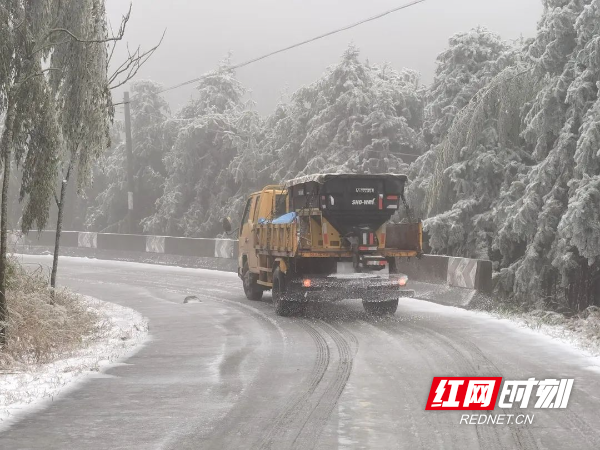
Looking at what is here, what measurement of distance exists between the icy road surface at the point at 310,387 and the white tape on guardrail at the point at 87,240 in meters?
22.3

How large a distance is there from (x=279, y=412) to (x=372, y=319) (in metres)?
7.70

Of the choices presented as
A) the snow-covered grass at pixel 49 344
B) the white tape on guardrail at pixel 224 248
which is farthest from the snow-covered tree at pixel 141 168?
the snow-covered grass at pixel 49 344

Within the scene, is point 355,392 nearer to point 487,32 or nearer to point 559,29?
point 559,29

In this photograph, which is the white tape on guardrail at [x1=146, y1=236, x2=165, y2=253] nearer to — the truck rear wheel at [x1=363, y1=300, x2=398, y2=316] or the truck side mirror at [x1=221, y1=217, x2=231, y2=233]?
the truck side mirror at [x1=221, y1=217, x2=231, y2=233]

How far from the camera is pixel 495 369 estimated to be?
9.67 meters

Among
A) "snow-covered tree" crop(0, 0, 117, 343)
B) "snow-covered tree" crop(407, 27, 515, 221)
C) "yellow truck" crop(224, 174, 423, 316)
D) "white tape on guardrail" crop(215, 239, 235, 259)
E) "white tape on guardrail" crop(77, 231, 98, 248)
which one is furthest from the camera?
"white tape on guardrail" crop(77, 231, 98, 248)

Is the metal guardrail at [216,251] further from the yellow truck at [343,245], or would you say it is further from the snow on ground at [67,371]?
the snow on ground at [67,371]

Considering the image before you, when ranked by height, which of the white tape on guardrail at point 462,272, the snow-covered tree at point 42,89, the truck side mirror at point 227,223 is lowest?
the white tape on guardrail at point 462,272

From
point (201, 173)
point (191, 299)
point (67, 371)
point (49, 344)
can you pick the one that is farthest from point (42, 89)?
point (201, 173)

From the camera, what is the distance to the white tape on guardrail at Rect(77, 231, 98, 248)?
3722 centimetres

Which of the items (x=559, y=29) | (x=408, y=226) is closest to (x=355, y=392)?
(x=408, y=226)

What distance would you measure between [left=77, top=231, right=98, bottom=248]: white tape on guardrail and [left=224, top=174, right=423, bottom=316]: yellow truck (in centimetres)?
2280

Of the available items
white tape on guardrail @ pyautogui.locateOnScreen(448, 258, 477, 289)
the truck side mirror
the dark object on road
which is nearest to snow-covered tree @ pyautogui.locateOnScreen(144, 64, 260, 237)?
the dark object on road

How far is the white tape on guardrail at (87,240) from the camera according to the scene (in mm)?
37219
